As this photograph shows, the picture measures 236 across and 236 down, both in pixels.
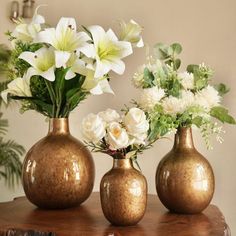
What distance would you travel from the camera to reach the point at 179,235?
3.80ft

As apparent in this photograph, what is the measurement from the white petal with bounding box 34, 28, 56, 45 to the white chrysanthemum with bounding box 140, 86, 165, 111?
0.99 feet

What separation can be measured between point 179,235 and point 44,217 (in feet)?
1.34

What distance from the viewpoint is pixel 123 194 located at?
118 cm

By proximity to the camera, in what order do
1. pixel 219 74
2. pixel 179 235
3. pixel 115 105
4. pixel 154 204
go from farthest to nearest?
pixel 115 105
pixel 219 74
pixel 154 204
pixel 179 235

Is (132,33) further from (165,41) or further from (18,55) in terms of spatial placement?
(165,41)

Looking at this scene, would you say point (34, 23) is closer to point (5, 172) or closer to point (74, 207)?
point (74, 207)

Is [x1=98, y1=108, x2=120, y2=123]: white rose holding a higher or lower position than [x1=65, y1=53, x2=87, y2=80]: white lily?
lower


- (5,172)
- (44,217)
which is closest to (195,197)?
(44,217)

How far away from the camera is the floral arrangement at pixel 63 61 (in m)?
1.23

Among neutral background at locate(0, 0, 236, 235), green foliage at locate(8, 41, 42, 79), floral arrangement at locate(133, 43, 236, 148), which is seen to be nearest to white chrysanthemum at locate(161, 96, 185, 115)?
floral arrangement at locate(133, 43, 236, 148)

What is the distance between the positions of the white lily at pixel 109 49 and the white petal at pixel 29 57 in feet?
0.58

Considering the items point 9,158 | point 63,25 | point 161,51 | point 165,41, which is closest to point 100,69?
point 63,25

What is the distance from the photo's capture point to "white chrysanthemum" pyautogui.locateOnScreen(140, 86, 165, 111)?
1.28m

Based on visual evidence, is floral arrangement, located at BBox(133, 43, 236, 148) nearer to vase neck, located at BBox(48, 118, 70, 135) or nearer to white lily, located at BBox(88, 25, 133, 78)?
white lily, located at BBox(88, 25, 133, 78)
